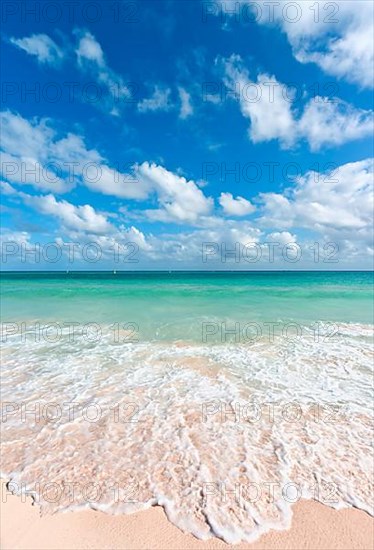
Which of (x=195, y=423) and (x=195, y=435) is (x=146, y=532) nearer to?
(x=195, y=435)

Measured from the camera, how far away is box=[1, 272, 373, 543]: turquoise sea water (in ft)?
11.4

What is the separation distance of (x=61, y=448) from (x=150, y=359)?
4.23m

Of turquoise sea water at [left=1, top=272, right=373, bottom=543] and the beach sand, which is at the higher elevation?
turquoise sea water at [left=1, top=272, right=373, bottom=543]

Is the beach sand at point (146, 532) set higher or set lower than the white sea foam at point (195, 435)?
lower

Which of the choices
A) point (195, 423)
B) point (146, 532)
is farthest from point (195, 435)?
point (146, 532)

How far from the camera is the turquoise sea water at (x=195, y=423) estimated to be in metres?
3.48

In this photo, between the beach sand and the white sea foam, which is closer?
the beach sand

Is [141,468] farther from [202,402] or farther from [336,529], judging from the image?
[336,529]

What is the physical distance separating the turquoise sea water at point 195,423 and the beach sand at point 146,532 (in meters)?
0.12

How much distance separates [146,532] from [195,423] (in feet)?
7.13

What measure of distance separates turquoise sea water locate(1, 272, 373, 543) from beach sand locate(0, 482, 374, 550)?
115 millimetres

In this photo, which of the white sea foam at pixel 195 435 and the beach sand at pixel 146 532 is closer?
the beach sand at pixel 146 532

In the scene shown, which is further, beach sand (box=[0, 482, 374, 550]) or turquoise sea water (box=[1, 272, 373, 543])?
turquoise sea water (box=[1, 272, 373, 543])

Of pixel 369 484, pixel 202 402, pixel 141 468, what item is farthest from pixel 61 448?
pixel 369 484
